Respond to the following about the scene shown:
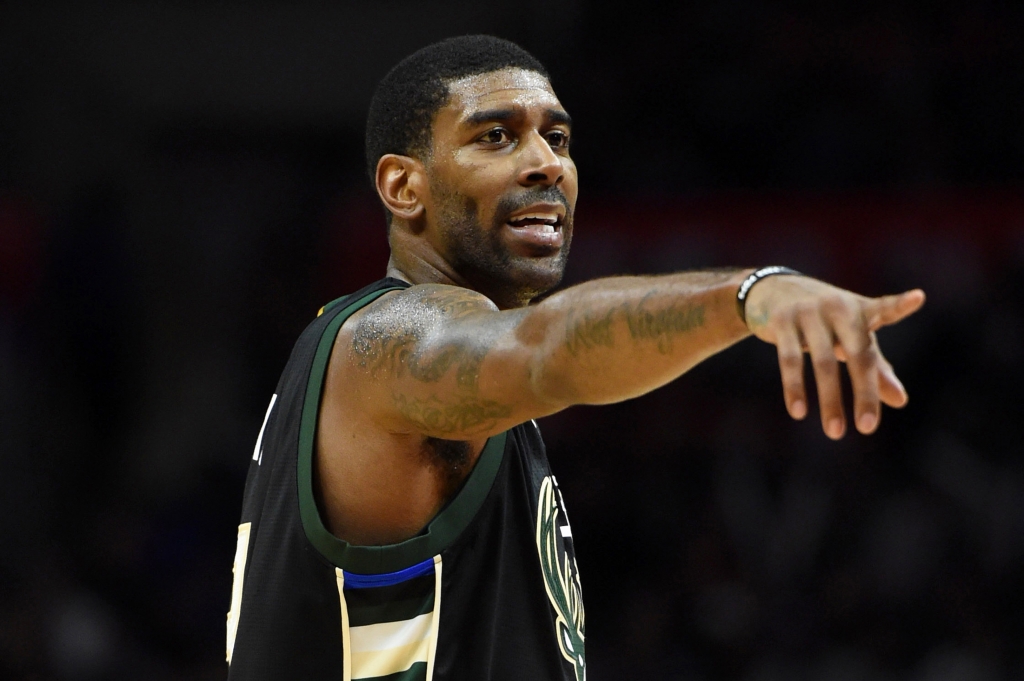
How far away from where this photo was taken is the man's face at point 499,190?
249cm

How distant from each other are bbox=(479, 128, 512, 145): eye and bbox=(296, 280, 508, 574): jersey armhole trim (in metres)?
0.49

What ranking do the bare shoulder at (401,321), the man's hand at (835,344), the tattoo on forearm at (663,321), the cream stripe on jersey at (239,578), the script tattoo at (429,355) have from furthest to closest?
the cream stripe on jersey at (239,578)
the bare shoulder at (401,321)
the script tattoo at (429,355)
the tattoo on forearm at (663,321)
the man's hand at (835,344)

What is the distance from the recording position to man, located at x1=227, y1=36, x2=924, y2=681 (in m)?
1.61

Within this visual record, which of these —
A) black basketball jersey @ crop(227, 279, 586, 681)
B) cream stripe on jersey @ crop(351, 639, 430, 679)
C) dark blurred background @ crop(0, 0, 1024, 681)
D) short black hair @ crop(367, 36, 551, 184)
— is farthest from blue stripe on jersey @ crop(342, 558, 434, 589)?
dark blurred background @ crop(0, 0, 1024, 681)

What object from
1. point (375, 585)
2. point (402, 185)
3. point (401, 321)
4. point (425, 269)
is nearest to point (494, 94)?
point (402, 185)

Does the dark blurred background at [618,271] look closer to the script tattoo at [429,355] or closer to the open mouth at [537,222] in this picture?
the open mouth at [537,222]

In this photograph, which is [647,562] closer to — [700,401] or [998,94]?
[700,401]

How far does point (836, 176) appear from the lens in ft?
23.6

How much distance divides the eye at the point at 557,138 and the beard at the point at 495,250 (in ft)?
0.58

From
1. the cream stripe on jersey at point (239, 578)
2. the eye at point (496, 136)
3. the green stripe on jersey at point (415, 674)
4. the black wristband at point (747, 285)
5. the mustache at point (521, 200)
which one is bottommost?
the green stripe on jersey at point (415, 674)

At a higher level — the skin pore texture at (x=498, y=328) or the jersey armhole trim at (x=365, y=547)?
the skin pore texture at (x=498, y=328)

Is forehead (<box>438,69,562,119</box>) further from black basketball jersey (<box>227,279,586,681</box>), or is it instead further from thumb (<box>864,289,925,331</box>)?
thumb (<box>864,289,925,331</box>)

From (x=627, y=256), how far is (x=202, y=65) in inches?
123

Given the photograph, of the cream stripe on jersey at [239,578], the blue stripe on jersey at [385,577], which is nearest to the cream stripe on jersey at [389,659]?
the blue stripe on jersey at [385,577]
